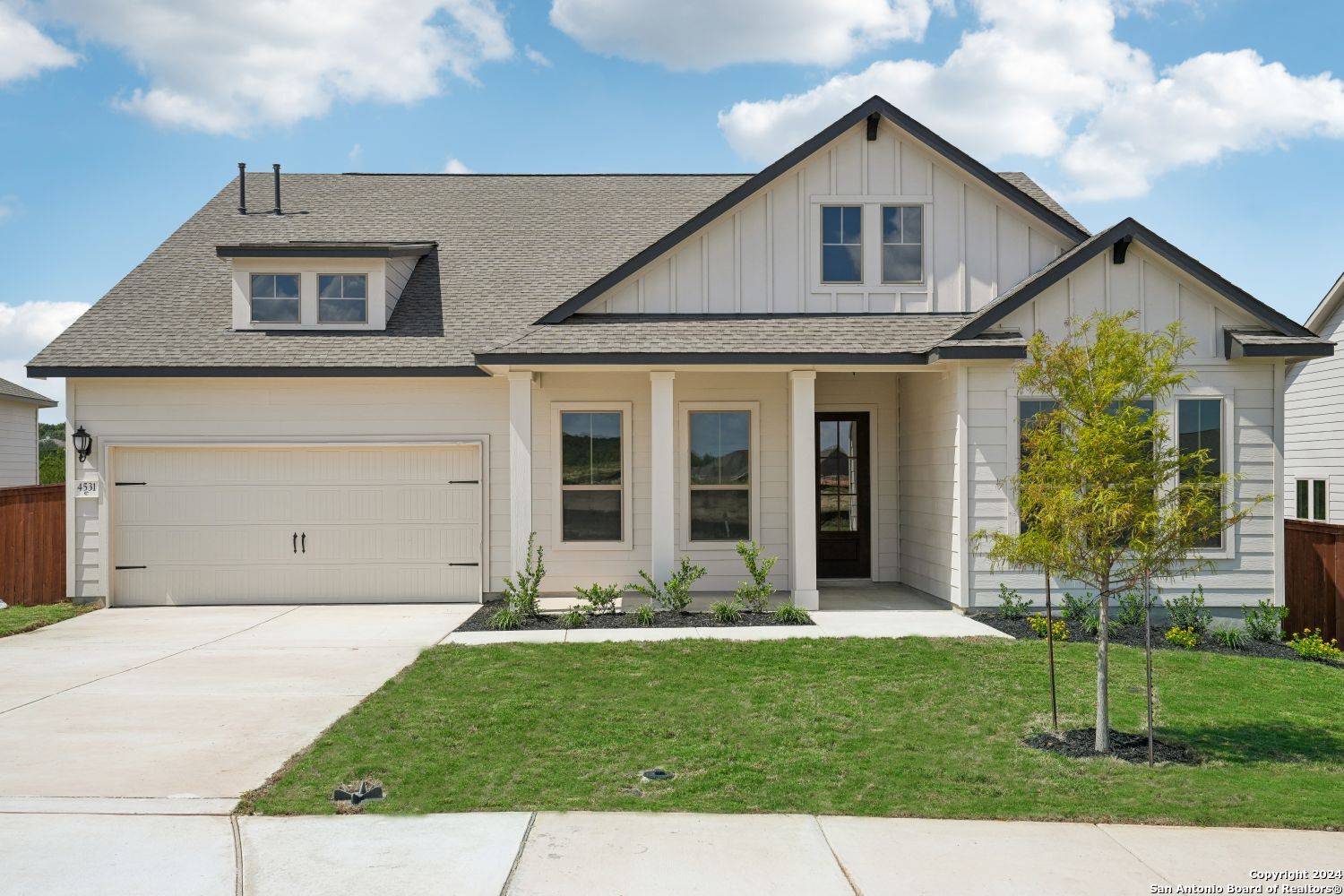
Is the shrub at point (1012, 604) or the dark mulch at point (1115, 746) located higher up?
the shrub at point (1012, 604)

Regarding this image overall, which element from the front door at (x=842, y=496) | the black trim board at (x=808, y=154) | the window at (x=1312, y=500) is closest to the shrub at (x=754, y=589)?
the front door at (x=842, y=496)

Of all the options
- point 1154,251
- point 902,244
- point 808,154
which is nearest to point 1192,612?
point 1154,251

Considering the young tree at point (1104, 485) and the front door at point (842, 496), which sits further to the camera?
the front door at point (842, 496)

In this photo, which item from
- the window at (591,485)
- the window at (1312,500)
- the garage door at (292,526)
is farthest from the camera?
the window at (1312,500)

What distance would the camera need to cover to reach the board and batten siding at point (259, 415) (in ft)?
42.8

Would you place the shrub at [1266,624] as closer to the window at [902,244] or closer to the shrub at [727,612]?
the window at [902,244]

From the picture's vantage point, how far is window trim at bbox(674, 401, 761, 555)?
13234mm

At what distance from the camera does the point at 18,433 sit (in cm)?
2208

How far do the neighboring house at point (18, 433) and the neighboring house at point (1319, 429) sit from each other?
25.4 m

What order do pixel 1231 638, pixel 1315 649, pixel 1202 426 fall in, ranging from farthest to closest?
pixel 1202 426
pixel 1231 638
pixel 1315 649

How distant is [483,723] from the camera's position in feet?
22.4

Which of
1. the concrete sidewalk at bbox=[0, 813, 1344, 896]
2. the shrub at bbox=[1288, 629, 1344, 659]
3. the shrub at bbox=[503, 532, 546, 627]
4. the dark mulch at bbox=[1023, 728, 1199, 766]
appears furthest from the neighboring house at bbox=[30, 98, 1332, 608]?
the concrete sidewalk at bbox=[0, 813, 1344, 896]

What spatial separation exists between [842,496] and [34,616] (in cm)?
1075

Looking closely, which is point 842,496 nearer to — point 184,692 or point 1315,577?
point 1315,577
